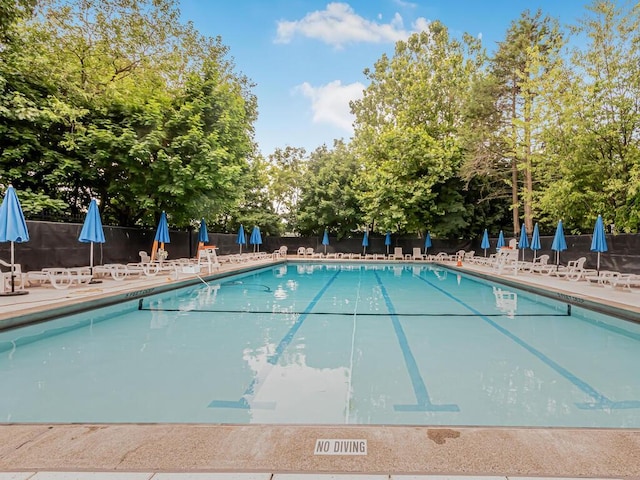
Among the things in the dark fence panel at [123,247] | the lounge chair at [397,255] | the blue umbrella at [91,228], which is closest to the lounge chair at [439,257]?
the lounge chair at [397,255]

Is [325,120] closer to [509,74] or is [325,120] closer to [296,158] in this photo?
[296,158]

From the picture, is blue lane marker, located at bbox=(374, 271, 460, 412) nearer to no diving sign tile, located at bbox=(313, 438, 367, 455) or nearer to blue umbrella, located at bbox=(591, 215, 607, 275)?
no diving sign tile, located at bbox=(313, 438, 367, 455)

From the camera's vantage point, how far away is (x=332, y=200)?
2553cm

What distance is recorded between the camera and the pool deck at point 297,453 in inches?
72.5

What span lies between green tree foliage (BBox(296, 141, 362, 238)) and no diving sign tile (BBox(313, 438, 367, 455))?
2255 centimetres

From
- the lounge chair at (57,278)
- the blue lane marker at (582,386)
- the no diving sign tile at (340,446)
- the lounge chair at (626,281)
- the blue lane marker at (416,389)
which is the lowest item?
the blue lane marker at (416,389)

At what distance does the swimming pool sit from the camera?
312 cm

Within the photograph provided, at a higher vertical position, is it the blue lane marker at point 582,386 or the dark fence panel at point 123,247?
the dark fence panel at point 123,247

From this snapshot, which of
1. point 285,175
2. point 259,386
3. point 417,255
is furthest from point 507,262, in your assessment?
point 285,175

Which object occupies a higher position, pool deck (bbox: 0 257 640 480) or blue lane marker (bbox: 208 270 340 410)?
pool deck (bbox: 0 257 640 480)

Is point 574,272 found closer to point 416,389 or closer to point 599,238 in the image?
point 599,238

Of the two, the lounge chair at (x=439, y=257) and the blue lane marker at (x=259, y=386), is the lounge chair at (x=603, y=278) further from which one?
the lounge chair at (x=439, y=257)

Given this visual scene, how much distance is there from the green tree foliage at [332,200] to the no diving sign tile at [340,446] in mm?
22549

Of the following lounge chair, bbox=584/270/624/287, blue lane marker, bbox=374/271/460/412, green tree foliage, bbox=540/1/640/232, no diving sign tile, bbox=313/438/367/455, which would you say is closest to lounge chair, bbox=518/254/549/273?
green tree foliage, bbox=540/1/640/232
